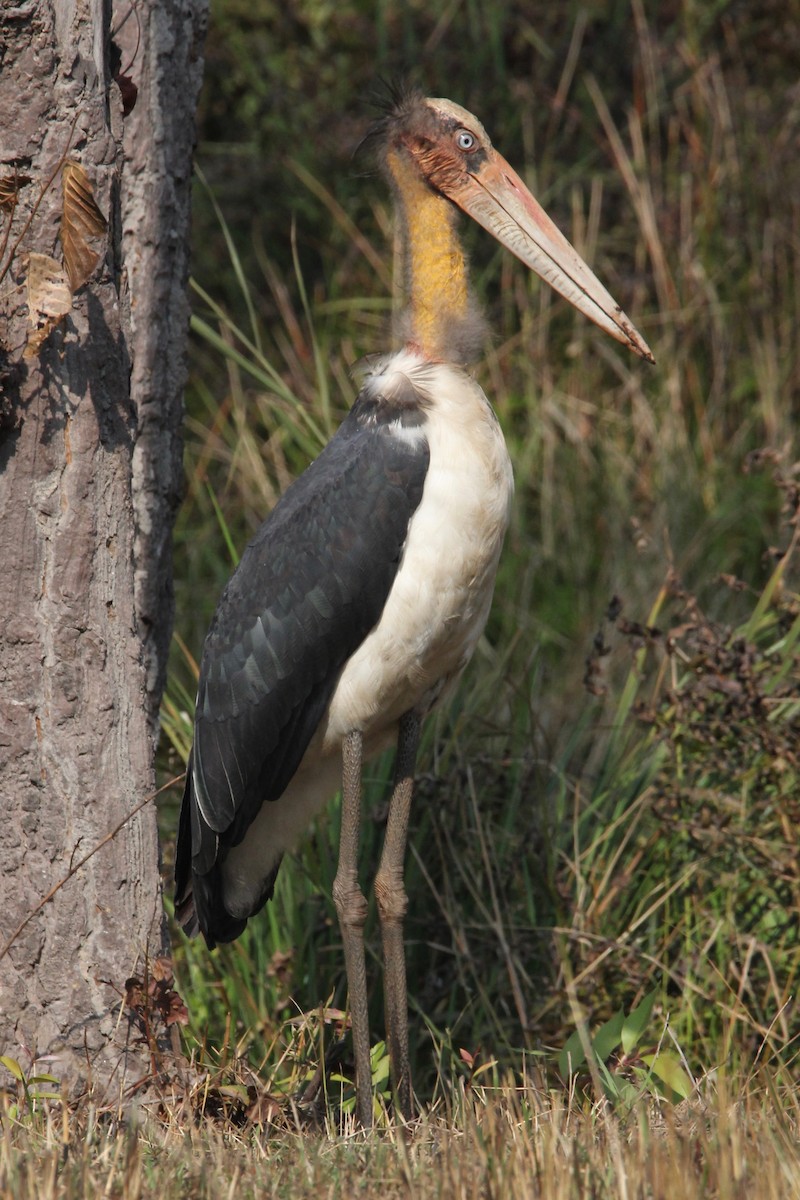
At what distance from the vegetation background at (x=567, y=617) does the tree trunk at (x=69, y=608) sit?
1.15 feet

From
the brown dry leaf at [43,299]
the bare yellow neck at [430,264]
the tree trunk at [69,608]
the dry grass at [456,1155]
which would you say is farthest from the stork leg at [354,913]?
the brown dry leaf at [43,299]

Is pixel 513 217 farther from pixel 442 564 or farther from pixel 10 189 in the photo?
pixel 10 189

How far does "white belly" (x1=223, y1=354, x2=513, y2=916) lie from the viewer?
3090mm

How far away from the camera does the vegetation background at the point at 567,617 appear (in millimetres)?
2949

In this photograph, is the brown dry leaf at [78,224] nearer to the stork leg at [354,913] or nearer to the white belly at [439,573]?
the white belly at [439,573]

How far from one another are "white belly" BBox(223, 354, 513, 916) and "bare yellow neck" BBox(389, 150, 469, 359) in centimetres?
8

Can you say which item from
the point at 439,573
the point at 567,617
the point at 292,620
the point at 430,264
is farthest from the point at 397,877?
the point at 567,617

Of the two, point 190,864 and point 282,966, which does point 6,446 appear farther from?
point 282,966

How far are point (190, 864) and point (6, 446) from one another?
115cm

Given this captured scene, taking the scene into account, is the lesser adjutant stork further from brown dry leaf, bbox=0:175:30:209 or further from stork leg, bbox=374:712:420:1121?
brown dry leaf, bbox=0:175:30:209

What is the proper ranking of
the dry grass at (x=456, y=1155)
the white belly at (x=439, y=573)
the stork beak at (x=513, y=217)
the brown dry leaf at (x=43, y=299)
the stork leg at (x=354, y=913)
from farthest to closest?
the stork beak at (x=513, y=217) < the stork leg at (x=354, y=913) < the white belly at (x=439, y=573) < the brown dry leaf at (x=43, y=299) < the dry grass at (x=456, y=1155)

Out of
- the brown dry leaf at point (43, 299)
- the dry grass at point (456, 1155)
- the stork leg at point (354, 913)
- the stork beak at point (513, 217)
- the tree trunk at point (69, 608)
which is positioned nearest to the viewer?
the dry grass at point (456, 1155)

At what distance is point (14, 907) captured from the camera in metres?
2.99

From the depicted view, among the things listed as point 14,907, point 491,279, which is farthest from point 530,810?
point 491,279
